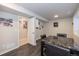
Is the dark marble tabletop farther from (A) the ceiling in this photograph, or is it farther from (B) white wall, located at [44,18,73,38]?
(B) white wall, located at [44,18,73,38]

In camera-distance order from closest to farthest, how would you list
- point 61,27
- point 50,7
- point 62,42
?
point 62,42, point 50,7, point 61,27

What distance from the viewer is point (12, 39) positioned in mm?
4273

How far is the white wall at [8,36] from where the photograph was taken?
11.8 ft

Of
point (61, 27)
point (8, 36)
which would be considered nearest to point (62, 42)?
point (8, 36)

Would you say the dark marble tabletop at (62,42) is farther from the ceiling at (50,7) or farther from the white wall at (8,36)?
the white wall at (8,36)

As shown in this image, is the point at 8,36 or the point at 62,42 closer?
the point at 62,42

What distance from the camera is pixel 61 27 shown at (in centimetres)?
866

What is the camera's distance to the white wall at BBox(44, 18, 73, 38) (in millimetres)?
7996

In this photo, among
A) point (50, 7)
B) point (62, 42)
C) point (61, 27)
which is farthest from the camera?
point (61, 27)

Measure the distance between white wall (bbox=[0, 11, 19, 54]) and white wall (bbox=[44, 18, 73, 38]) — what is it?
533cm

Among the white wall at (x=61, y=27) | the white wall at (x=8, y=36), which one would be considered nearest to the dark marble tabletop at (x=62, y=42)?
the white wall at (x=8, y=36)

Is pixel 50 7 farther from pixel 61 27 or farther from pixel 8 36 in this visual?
pixel 61 27

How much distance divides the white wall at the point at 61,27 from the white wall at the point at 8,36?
5.33 metres

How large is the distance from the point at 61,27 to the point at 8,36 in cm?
601
